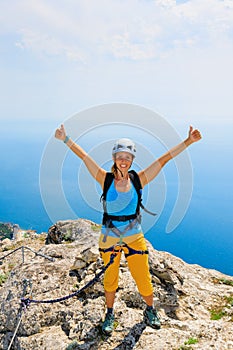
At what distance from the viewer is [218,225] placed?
437 feet

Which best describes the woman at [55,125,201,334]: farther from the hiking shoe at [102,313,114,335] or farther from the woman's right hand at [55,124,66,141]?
the hiking shoe at [102,313,114,335]

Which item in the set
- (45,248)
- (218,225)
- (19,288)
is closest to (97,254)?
(19,288)

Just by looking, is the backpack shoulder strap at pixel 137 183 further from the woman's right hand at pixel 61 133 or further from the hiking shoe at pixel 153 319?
the hiking shoe at pixel 153 319

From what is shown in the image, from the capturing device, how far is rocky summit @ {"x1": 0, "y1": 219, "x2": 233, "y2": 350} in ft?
18.4

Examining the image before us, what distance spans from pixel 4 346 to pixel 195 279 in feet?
17.9

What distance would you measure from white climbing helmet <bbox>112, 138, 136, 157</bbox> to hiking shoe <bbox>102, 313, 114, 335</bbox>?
3.45 meters

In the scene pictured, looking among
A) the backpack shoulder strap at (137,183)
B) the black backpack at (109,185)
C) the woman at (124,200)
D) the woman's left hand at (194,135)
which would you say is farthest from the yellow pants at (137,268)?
the woman's left hand at (194,135)

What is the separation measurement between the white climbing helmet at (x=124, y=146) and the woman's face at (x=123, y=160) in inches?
2.9

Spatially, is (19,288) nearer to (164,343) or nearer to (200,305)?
(164,343)

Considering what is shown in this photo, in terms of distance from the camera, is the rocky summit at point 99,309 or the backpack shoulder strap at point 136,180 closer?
the backpack shoulder strap at point 136,180

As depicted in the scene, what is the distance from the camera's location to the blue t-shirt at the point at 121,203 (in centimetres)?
491

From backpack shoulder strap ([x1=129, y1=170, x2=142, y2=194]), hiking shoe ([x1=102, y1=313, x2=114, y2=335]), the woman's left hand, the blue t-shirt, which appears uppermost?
the woman's left hand

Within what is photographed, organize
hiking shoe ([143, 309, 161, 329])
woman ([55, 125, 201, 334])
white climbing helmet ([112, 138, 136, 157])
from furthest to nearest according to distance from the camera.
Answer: hiking shoe ([143, 309, 161, 329])
woman ([55, 125, 201, 334])
white climbing helmet ([112, 138, 136, 157])

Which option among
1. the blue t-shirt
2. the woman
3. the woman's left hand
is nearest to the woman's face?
the woman
